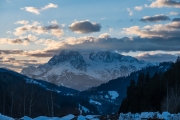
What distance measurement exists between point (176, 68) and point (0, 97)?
5205cm

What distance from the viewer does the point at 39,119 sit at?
16734mm

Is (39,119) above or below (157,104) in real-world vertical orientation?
above

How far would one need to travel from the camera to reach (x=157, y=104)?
71938 mm

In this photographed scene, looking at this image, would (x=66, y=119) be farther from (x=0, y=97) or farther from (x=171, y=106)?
(x=0, y=97)

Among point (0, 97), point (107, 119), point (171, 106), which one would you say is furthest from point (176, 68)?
point (107, 119)

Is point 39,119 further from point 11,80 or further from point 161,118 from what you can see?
point 11,80

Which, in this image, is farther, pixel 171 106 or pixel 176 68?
pixel 176 68

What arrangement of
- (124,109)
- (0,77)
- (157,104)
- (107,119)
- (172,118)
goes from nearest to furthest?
1. (172,118)
2. (107,119)
3. (157,104)
4. (124,109)
5. (0,77)

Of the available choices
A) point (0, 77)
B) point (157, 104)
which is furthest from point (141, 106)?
point (0, 77)

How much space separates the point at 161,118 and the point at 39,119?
19.0 feet

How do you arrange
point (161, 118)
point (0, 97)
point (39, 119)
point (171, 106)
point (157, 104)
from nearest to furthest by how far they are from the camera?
1. point (161, 118)
2. point (39, 119)
3. point (171, 106)
4. point (157, 104)
5. point (0, 97)

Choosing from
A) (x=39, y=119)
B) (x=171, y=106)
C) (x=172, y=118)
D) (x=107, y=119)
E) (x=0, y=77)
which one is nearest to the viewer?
(x=172, y=118)

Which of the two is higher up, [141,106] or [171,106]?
[171,106]

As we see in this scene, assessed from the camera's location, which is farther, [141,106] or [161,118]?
[141,106]
